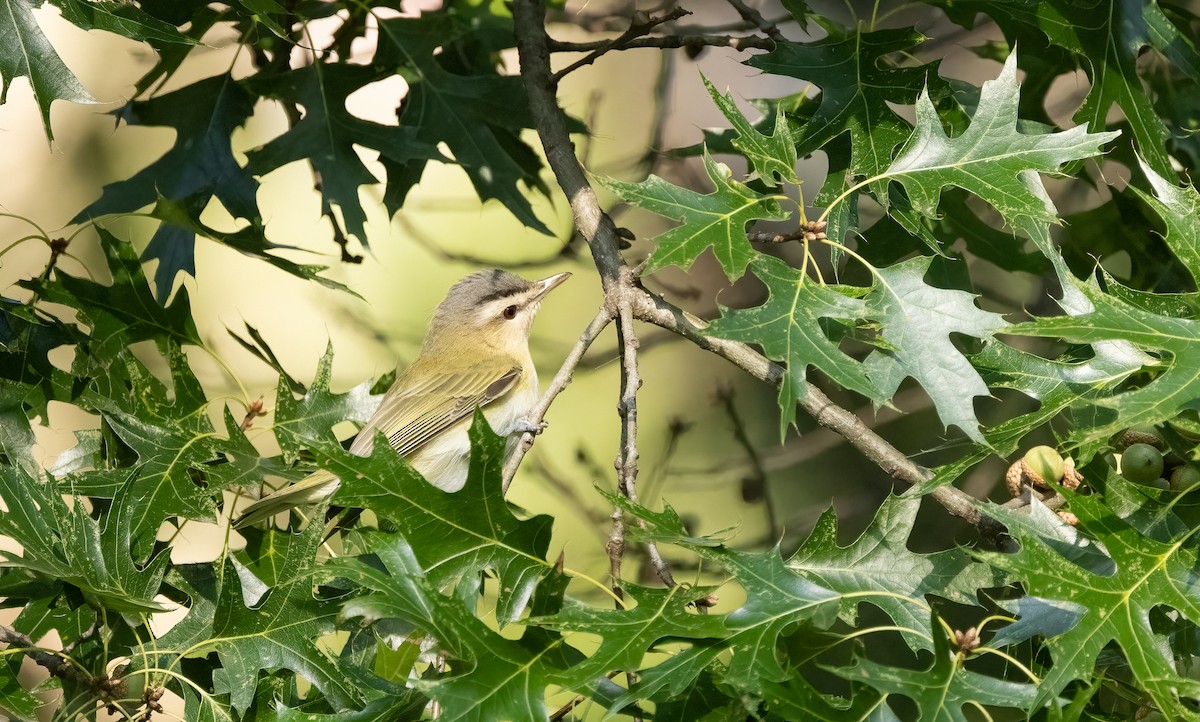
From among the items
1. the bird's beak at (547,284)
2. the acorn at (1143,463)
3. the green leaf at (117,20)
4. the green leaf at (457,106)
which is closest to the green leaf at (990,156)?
the acorn at (1143,463)

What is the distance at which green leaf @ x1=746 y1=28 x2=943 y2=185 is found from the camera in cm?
264

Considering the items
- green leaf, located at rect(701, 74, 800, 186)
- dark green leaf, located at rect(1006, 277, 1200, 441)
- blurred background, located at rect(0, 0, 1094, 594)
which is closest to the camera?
dark green leaf, located at rect(1006, 277, 1200, 441)

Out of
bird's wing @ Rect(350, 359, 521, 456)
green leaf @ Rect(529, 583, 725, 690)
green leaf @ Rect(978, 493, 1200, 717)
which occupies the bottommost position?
bird's wing @ Rect(350, 359, 521, 456)

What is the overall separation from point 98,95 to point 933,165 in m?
4.28

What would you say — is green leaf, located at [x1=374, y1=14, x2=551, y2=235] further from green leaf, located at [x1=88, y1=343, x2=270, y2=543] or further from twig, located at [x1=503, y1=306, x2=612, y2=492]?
green leaf, located at [x1=88, y1=343, x2=270, y2=543]

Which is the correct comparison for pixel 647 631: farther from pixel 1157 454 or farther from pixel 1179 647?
pixel 1157 454

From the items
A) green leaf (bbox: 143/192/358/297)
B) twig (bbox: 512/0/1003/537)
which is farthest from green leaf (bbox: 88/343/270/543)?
twig (bbox: 512/0/1003/537)

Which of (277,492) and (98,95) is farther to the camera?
(98,95)

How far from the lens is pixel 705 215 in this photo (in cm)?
208

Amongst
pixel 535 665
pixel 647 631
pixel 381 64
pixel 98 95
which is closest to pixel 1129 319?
pixel 647 631

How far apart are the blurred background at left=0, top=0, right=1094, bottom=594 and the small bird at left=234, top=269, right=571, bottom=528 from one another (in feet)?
1.73

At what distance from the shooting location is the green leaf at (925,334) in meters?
1.97

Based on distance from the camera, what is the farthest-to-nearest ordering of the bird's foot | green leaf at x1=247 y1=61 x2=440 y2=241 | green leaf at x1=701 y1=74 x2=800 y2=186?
green leaf at x1=247 y1=61 x2=440 y2=241 → the bird's foot → green leaf at x1=701 y1=74 x2=800 y2=186

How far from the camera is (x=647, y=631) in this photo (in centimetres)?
171
